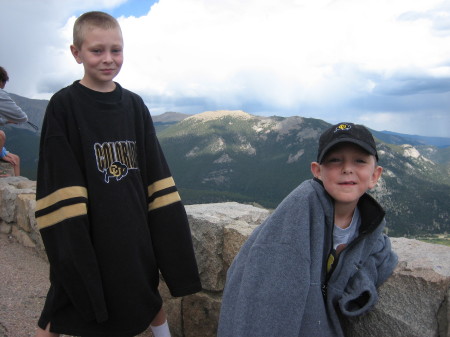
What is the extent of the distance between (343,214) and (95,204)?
1379 millimetres

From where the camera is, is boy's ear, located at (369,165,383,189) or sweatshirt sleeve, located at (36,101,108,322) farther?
sweatshirt sleeve, located at (36,101,108,322)

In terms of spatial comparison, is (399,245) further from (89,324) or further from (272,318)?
(89,324)

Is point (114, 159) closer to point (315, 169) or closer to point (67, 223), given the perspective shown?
point (67, 223)

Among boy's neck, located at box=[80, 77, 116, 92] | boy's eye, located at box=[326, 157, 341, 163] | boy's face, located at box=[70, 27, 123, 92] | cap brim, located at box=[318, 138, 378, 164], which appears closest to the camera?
cap brim, located at box=[318, 138, 378, 164]

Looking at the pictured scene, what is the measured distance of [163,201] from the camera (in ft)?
8.59

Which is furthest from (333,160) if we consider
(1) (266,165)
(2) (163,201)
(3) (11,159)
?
(1) (266,165)

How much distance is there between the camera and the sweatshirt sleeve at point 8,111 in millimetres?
6145

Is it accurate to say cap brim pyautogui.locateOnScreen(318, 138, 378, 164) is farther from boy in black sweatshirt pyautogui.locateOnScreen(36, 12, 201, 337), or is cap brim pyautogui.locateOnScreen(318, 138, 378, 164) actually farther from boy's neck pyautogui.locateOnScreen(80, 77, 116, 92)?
boy's neck pyautogui.locateOnScreen(80, 77, 116, 92)

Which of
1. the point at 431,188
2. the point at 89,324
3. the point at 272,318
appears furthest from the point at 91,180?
the point at 431,188

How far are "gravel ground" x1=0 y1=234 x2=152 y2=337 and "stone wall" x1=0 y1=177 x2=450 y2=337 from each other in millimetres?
176

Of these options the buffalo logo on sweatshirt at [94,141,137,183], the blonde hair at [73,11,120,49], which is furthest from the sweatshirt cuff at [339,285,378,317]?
the blonde hair at [73,11,120,49]

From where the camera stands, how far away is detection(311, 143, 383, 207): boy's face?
2.01m

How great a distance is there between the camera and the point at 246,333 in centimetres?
183

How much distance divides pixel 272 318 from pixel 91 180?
1.25 meters
